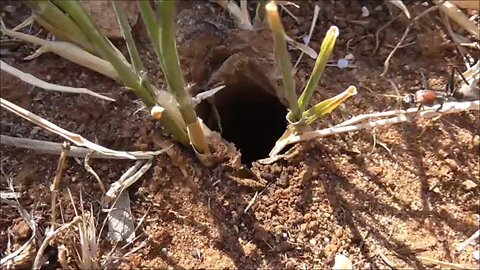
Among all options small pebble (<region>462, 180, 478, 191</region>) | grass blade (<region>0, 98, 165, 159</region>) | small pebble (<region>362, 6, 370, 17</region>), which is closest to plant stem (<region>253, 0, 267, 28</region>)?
small pebble (<region>362, 6, 370, 17</region>)

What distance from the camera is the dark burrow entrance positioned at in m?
1.67

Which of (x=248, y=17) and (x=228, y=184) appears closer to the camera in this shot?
(x=228, y=184)

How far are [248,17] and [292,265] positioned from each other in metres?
0.60

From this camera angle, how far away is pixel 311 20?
1.61 m

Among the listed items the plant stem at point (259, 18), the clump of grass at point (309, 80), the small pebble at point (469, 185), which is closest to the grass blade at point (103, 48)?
the clump of grass at point (309, 80)

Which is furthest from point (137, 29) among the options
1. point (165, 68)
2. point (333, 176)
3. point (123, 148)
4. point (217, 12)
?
point (333, 176)

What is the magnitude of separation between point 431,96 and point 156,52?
23.4 inches

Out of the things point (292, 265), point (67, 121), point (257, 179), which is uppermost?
point (67, 121)

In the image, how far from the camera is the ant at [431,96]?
1405 millimetres

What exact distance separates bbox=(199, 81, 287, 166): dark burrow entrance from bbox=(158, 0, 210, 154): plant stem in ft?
0.89

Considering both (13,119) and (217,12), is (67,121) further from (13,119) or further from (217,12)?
(217,12)

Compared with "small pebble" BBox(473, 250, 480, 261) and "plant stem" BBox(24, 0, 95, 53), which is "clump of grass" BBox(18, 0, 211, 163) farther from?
"small pebble" BBox(473, 250, 480, 261)

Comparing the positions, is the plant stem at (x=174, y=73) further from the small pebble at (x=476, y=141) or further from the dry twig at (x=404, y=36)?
the small pebble at (x=476, y=141)

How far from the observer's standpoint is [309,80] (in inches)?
50.3
